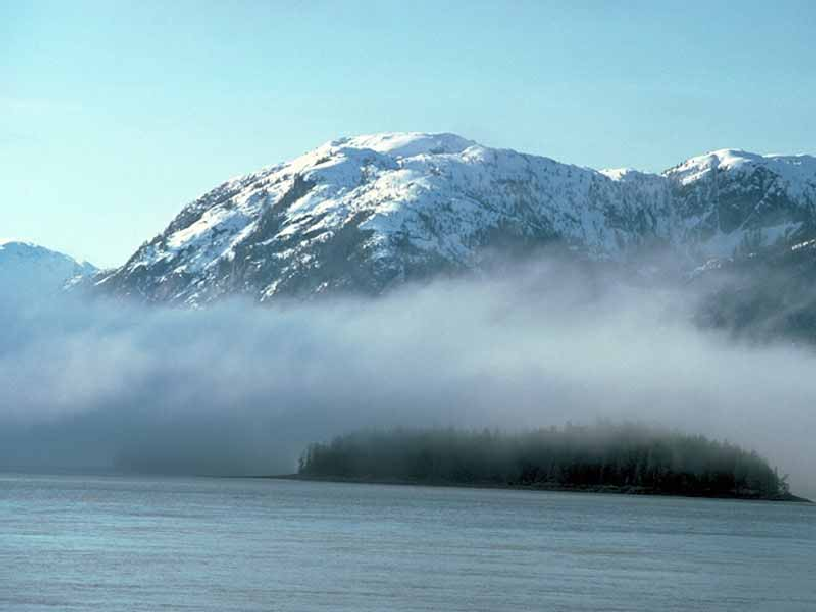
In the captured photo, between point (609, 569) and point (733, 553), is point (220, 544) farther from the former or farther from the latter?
point (733, 553)

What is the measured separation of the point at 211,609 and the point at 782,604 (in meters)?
48.6

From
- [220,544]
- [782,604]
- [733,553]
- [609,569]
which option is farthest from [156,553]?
[733,553]

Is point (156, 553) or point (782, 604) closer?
point (782, 604)

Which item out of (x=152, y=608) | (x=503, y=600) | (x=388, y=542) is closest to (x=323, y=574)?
(x=503, y=600)

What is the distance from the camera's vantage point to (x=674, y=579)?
15438 centimetres

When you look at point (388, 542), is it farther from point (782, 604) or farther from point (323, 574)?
point (782, 604)

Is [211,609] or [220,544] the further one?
[220,544]

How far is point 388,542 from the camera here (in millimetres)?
197375

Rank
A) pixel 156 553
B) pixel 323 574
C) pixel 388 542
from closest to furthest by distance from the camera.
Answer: pixel 323 574
pixel 156 553
pixel 388 542

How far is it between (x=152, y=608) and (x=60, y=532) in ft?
261

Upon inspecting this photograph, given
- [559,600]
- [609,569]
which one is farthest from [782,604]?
[609,569]

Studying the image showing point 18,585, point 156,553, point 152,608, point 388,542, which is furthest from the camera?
point 388,542

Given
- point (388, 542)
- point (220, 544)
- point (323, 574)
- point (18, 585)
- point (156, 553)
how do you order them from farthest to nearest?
point (388, 542)
point (220, 544)
point (156, 553)
point (323, 574)
point (18, 585)

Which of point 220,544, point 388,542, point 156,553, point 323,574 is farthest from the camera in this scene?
point 388,542
